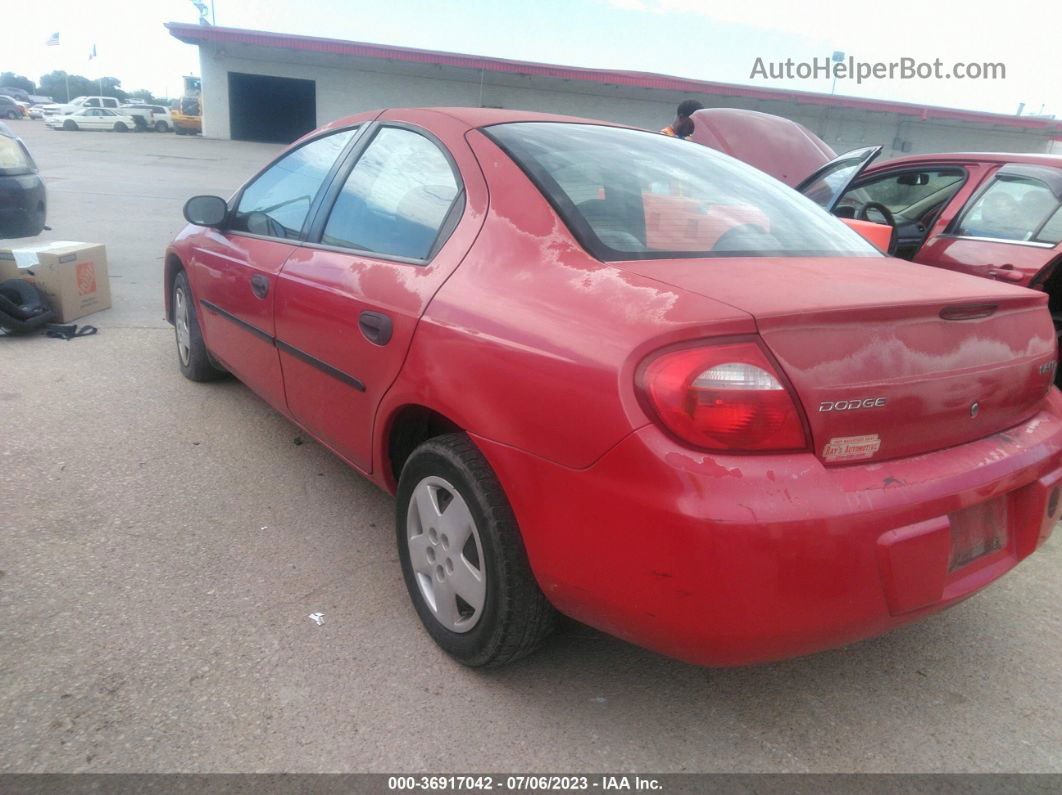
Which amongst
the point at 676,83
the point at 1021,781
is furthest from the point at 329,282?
the point at 676,83

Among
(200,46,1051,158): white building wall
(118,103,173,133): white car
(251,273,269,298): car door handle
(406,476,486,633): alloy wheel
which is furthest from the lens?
(118,103,173,133): white car

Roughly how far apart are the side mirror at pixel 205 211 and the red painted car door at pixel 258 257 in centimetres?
6

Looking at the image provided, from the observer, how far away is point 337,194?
2857 millimetres

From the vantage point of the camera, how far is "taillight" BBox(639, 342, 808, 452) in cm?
158

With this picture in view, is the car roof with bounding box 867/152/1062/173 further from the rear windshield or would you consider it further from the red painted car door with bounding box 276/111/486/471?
the red painted car door with bounding box 276/111/486/471

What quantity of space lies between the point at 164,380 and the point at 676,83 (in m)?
25.6

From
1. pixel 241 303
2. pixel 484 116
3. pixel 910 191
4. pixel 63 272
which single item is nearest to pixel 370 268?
pixel 484 116

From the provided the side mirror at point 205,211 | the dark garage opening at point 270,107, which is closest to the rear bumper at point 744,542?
the side mirror at point 205,211

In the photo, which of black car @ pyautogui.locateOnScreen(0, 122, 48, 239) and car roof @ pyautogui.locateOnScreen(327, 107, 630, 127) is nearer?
car roof @ pyautogui.locateOnScreen(327, 107, 630, 127)

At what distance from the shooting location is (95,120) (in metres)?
37.0

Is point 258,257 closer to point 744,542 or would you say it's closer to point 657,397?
point 657,397

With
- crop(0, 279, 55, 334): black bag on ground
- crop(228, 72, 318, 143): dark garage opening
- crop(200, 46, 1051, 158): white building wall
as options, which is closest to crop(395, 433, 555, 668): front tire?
crop(0, 279, 55, 334): black bag on ground

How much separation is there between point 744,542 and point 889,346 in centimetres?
57

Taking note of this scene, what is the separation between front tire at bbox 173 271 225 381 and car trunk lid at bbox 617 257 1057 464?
301cm
